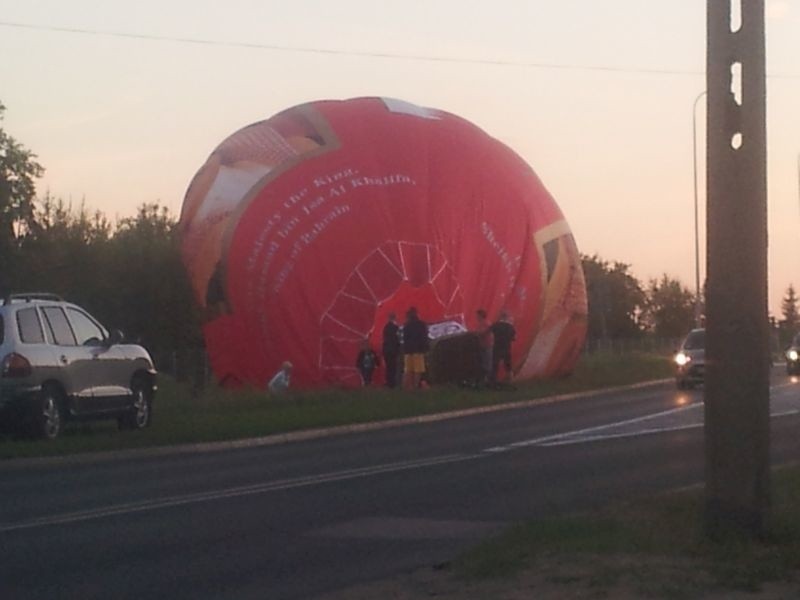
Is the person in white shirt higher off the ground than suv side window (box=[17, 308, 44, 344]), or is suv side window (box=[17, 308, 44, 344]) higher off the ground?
suv side window (box=[17, 308, 44, 344])

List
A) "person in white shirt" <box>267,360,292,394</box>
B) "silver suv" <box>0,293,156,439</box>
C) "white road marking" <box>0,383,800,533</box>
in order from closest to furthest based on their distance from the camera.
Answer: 1. "white road marking" <box>0,383,800,533</box>
2. "silver suv" <box>0,293,156,439</box>
3. "person in white shirt" <box>267,360,292,394</box>

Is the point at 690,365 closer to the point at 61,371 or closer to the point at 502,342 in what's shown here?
the point at 502,342

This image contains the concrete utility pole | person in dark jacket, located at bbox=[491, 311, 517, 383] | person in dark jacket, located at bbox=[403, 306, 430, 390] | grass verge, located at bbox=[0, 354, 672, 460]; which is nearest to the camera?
the concrete utility pole

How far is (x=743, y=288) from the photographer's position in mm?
11242

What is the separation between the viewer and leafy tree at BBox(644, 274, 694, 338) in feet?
316

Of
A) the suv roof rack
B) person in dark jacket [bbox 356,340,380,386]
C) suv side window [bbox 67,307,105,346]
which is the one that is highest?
the suv roof rack

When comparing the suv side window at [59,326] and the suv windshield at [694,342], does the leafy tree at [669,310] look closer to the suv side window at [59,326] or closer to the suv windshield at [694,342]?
the suv windshield at [694,342]

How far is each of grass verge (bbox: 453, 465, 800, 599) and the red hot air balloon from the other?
89.0 ft

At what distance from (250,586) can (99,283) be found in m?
38.7

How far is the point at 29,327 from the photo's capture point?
22.7 metres

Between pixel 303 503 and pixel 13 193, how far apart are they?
44.6m

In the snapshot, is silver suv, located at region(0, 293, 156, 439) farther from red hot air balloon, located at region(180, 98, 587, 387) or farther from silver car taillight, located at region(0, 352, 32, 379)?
red hot air balloon, located at region(180, 98, 587, 387)

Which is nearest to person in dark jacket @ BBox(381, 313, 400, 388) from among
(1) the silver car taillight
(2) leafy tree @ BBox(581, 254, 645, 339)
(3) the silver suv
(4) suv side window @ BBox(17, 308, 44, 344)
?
(3) the silver suv

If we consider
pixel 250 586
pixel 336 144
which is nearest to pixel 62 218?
pixel 336 144
